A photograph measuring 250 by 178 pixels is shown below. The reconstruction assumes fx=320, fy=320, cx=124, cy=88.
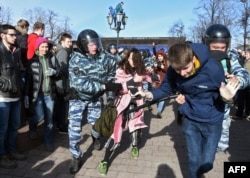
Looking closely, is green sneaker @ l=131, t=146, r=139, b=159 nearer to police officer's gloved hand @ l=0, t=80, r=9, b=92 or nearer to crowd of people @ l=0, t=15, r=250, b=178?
crowd of people @ l=0, t=15, r=250, b=178

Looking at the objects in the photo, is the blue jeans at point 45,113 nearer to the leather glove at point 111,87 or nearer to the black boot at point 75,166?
the black boot at point 75,166

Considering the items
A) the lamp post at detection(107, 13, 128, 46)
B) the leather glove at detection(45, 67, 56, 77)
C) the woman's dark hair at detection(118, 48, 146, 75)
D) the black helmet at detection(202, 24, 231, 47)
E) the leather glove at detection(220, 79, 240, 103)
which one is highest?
the lamp post at detection(107, 13, 128, 46)

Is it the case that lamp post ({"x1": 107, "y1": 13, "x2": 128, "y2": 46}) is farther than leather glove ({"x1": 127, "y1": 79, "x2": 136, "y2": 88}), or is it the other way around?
lamp post ({"x1": 107, "y1": 13, "x2": 128, "y2": 46})

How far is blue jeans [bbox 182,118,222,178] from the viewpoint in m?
3.32

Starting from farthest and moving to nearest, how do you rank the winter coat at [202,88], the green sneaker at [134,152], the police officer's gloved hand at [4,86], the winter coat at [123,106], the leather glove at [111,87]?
the green sneaker at [134,152] < the winter coat at [123,106] < the leather glove at [111,87] < the police officer's gloved hand at [4,86] < the winter coat at [202,88]

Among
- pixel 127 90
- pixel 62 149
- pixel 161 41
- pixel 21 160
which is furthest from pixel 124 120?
pixel 161 41

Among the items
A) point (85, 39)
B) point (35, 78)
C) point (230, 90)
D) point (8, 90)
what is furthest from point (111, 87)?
point (230, 90)

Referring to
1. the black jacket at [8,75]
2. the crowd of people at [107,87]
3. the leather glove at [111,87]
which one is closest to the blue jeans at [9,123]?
the crowd of people at [107,87]

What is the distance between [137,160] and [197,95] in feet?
7.31

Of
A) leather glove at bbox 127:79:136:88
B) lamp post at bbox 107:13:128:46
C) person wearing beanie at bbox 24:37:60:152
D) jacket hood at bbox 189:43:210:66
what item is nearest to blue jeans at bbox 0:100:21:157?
person wearing beanie at bbox 24:37:60:152

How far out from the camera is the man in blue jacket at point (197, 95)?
2963mm

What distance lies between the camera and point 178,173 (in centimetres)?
462

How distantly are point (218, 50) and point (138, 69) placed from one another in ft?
5.55

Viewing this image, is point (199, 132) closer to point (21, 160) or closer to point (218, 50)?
Answer: point (218, 50)
